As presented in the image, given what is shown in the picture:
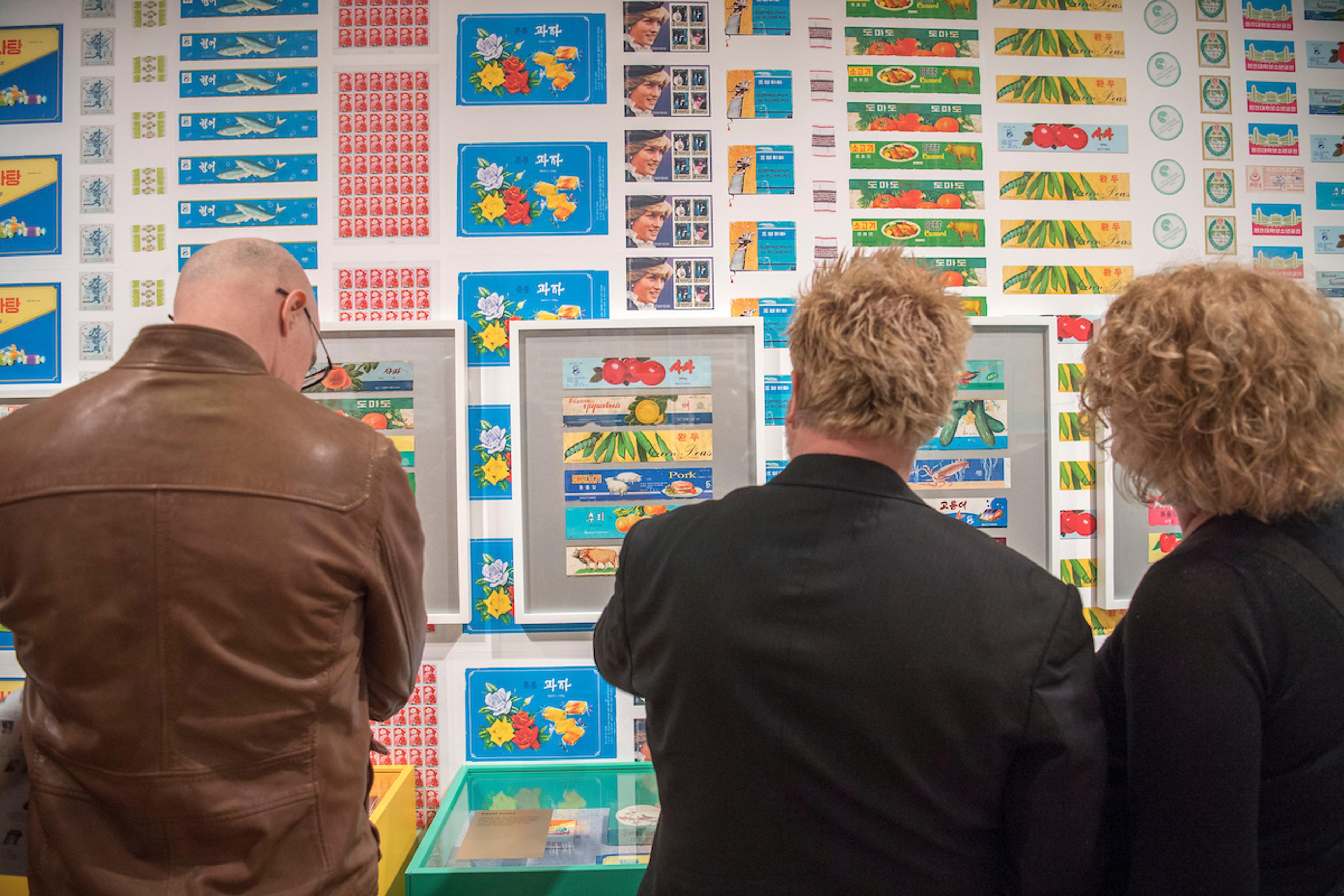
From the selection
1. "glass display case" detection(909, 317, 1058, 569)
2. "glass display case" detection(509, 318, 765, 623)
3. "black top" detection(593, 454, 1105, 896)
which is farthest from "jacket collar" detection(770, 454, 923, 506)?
"glass display case" detection(909, 317, 1058, 569)

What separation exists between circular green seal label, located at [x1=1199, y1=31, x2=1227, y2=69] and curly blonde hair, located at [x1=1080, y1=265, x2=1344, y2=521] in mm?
1487

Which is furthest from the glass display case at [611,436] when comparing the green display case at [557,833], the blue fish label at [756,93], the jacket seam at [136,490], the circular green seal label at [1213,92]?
the circular green seal label at [1213,92]

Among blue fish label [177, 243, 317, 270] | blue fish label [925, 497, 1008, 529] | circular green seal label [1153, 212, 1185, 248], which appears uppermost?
circular green seal label [1153, 212, 1185, 248]

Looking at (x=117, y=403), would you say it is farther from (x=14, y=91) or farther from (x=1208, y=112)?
(x=1208, y=112)

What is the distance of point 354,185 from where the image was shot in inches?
70.3

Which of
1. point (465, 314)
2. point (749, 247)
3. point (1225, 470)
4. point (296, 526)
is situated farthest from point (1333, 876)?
point (465, 314)

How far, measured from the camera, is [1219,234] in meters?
1.85

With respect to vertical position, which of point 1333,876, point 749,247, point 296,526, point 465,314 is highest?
point 749,247

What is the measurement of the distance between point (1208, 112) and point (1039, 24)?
505 millimetres

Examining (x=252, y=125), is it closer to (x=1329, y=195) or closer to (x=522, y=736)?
(x=522, y=736)

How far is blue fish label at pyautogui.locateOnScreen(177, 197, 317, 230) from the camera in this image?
179 cm

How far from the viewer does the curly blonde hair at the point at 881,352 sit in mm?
863

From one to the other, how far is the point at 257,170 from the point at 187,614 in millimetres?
1295

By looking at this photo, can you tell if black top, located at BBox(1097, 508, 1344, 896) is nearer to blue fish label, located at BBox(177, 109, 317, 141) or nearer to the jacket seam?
the jacket seam
